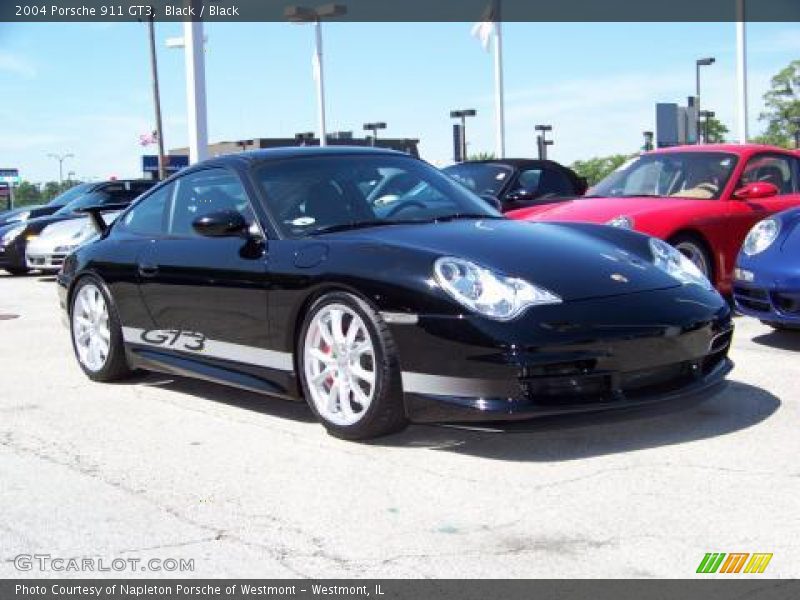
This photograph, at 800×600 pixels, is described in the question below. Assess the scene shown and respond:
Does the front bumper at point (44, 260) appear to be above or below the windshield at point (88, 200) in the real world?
below

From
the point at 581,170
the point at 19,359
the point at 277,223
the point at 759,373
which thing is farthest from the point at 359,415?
the point at 581,170

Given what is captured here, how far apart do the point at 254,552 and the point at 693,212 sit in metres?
5.63

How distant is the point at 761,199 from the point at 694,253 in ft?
3.45

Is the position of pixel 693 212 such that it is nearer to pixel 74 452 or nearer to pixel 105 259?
pixel 105 259

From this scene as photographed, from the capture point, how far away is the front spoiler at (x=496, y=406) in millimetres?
3746

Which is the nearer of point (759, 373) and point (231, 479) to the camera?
point (231, 479)

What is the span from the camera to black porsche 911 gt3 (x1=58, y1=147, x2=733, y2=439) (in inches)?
151

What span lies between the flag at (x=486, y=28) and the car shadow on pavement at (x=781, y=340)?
669 inches

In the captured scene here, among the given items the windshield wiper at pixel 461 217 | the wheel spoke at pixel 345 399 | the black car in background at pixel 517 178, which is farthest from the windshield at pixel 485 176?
the wheel spoke at pixel 345 399

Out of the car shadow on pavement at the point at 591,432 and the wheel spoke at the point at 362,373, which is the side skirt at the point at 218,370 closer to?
the wheel spoke at the point at 362,373

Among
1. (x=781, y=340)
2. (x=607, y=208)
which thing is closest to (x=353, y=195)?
(x=781, y=340)

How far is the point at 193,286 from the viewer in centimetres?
504

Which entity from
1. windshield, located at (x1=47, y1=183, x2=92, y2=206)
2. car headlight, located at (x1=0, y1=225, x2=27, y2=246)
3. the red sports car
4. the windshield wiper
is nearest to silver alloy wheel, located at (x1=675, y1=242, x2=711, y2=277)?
the red sports car
